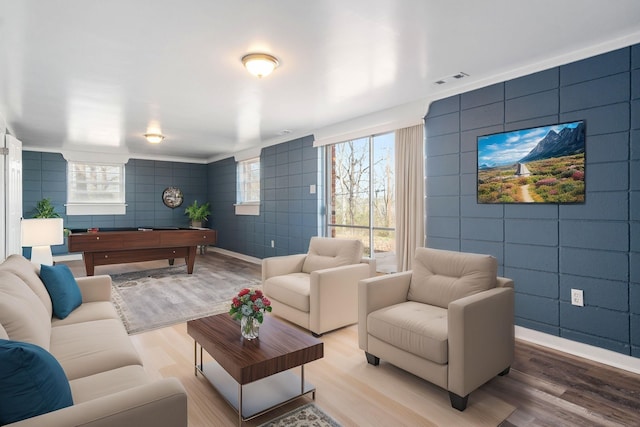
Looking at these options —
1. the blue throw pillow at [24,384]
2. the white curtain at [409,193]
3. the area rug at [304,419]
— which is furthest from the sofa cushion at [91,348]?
the white curtain at [409,193]

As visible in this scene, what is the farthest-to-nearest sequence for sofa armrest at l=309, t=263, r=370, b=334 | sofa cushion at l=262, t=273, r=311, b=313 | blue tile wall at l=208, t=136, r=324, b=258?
blue tile wall at l=208, t=136, r=324, b=258 < sofa cushion at l=262, t=273, r=311, b=313 < sofa armrest at l=309, t=263, r=370, b=334

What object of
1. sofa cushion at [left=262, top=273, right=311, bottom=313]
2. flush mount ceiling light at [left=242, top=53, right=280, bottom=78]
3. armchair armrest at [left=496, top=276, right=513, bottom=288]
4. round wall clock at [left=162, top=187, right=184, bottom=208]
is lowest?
sofa cushion at [left=262, top=273, right=311, bottom=313]

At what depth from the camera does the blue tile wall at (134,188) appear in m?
7.23

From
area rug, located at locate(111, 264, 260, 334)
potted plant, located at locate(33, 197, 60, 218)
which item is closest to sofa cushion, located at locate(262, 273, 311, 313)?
area rug, located at locate(111, 264, 260, 334)

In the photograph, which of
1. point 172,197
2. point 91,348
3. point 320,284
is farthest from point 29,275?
point 172,197

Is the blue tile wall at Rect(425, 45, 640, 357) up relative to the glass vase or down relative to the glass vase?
up

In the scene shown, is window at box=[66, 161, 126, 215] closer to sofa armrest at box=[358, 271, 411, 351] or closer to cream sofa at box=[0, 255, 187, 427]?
cream sofa at box=[0, 255, 187, 427]

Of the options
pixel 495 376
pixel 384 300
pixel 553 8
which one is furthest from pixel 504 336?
pixel 553 8

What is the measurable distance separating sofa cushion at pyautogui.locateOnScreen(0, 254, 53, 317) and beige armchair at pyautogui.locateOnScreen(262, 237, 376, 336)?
6.34 feet

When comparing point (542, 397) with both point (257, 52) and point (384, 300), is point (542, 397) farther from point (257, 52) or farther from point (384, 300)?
point (257, 52)

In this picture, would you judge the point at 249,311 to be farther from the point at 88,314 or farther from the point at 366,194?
the point at 366,194

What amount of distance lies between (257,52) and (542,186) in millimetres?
2754

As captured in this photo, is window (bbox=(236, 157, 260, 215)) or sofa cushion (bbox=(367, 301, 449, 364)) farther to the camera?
window (bbox=(236, 157, 260, 215))

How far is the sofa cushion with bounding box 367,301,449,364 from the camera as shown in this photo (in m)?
2.16
